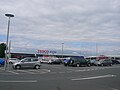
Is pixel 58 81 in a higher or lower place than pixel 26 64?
lower

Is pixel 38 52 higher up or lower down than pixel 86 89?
higher up

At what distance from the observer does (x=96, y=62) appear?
176ft

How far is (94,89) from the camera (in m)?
13.2

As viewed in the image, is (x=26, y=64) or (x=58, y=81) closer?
(x=58, y=81)

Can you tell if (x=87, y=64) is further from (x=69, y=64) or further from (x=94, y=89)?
(x=94, y=89)

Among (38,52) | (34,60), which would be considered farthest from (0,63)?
(38,52)

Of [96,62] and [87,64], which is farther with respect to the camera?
[96,62]

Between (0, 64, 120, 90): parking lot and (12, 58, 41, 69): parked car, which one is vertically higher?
(12, 58, 41, 69): parked car

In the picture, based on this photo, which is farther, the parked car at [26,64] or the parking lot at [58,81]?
the parked car at [26,64]

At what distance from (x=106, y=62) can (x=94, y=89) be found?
41438 mm

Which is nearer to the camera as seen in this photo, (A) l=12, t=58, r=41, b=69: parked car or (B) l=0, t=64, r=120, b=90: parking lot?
(B) l=0, t=64, r=120, b=90: parking lot

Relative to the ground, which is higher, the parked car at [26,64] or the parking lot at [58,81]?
the parked car at [26,64]

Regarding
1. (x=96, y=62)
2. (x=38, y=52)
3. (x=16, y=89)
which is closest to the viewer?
(x=16, y=89)

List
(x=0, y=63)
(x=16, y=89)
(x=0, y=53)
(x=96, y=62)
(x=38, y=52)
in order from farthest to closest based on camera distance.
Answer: (x=38, y=52) → (x=0, y=53) → (x=96, y=62) → (x=0, y=63) → (x=16, y=89)
